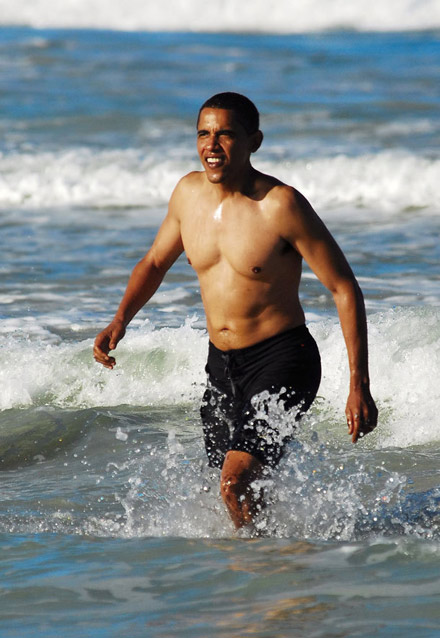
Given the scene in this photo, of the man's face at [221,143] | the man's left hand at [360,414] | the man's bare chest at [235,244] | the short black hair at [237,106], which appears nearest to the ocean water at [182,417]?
the man's left hand at [360,414]

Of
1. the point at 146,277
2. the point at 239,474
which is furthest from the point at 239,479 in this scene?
the point at 146,277

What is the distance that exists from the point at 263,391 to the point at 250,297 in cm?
37

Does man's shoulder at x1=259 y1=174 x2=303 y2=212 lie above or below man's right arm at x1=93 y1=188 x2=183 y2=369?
above

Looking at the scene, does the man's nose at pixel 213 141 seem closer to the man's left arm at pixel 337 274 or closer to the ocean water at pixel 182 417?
the man's left arm at pixel 337 274

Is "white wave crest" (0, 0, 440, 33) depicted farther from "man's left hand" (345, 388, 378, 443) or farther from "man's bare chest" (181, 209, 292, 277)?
"man's left hand" (345, 388, 378, 443)

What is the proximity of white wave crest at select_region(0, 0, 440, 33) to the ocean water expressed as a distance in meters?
7.50

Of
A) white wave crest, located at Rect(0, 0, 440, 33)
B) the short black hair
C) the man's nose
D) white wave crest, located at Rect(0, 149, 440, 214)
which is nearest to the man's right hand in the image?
the man's nose

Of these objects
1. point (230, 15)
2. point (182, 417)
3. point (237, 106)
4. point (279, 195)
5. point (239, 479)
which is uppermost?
point (230, 15)

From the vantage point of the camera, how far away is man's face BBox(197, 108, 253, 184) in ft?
12.8

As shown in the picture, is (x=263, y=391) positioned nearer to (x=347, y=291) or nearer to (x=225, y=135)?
(x=347, y=291)

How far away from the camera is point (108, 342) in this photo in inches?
171

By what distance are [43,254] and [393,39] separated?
50.3 ft

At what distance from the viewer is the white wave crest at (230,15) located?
24.6 metres

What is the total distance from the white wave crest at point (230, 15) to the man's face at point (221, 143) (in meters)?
21.5
